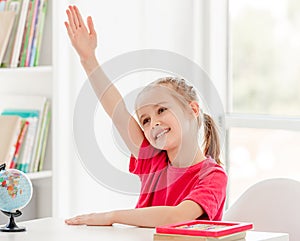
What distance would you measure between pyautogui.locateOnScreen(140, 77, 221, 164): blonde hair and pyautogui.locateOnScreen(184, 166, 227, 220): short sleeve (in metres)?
0.14

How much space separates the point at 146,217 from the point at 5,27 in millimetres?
1252

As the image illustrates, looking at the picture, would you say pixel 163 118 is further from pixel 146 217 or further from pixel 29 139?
pixel 29 139

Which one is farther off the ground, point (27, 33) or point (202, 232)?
point (27, 33)

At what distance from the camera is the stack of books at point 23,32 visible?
290cm

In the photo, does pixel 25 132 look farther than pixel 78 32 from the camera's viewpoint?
Yes

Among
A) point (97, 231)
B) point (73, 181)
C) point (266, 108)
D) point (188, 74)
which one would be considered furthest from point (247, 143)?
point (97, 231)

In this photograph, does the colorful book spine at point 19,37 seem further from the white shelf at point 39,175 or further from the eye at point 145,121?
the eye at point 145,121

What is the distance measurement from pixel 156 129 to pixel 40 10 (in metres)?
1.07

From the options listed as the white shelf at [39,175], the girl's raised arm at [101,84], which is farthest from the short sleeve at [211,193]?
the white shelf at [39,175]

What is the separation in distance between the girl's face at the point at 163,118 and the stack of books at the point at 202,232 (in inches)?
13.8

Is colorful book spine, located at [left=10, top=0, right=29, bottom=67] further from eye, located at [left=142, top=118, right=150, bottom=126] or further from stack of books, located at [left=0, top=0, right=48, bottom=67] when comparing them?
eye, located at [left=142, top=118, right=150, bottom=126]

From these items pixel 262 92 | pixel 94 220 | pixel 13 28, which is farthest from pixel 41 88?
pixel 94 220

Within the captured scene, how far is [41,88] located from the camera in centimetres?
302

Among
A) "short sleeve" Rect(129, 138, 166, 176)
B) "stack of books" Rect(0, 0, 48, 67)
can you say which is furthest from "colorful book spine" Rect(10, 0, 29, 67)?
"short sleeve" Rect(129, 138, 166, 176)
